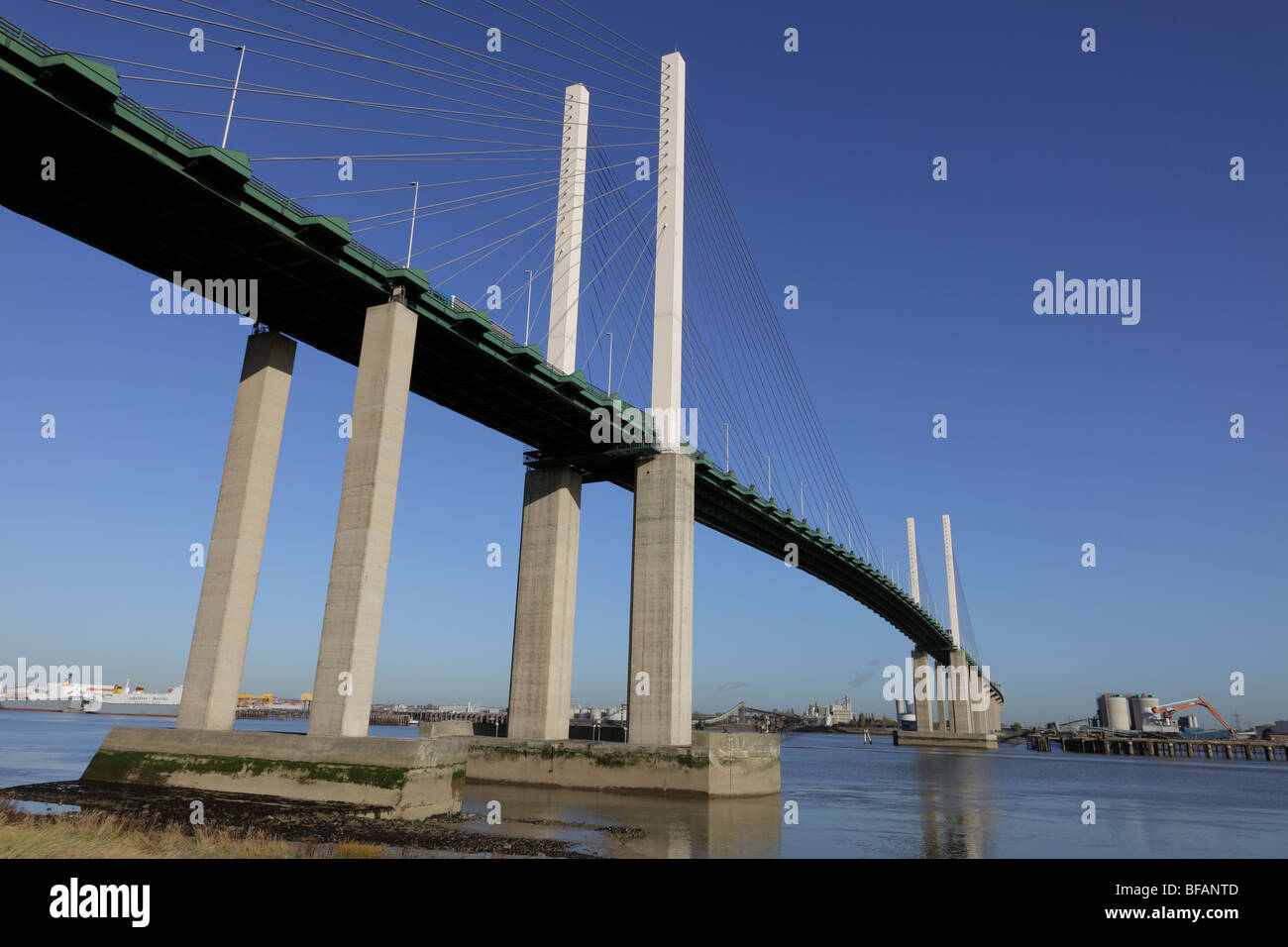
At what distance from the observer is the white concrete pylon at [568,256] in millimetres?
40062

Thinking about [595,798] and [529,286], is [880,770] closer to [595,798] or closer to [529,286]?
[595,798]

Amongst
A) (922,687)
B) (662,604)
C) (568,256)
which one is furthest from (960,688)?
(568,256)

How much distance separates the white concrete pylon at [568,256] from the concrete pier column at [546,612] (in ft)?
24.2

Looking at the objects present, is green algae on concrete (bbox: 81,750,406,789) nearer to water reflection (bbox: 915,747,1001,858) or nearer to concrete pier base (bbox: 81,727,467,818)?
concrete pier base (bbox: 81,727,467,818)

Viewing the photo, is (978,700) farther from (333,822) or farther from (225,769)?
(333,822)

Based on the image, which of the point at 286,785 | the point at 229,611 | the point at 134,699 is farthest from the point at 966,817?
the point at 134,699

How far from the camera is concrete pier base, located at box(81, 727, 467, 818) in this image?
22656mm

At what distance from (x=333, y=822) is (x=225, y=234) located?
18892 millimetres

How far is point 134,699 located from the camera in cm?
19125

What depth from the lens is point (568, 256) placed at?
133 feet

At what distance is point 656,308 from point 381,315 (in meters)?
16.4

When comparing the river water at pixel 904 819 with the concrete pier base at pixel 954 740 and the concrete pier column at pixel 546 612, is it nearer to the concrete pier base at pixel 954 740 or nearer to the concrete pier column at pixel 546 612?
Answer: the concrete pier column at pixel 546 612

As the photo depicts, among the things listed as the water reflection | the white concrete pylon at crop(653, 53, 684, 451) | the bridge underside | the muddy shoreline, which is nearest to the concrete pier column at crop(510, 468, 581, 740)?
the bridge underside

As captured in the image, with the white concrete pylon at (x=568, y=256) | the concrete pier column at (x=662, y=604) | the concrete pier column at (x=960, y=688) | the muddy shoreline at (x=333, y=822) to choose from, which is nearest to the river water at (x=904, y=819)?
the muddy shoreline at (x=333, y=822)
